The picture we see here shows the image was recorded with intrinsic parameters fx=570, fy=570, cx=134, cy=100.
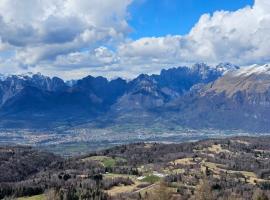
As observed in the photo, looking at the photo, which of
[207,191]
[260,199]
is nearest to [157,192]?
[207,191]

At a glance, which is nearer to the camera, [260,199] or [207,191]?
[207,191]

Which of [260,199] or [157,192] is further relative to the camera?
[260,199]

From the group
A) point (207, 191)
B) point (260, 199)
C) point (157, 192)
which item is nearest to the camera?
point (157, 192)

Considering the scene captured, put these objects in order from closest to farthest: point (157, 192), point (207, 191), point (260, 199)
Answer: point (157, 192)
point (207, 191)
point (260, 199)

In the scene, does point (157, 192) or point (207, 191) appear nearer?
point (157, 192)

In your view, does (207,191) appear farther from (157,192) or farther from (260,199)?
(260,199)
